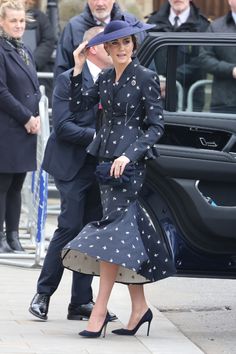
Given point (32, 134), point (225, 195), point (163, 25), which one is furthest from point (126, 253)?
point (163, 25)

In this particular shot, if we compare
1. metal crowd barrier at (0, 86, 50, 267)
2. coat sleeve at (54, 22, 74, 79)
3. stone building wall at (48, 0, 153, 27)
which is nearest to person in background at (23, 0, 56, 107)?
metal crowd barrier at (0, 86, 50, 267)

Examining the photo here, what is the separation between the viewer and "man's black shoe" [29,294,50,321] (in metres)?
7.40

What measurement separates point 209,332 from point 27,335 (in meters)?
1.14

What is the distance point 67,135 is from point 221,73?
0.98m

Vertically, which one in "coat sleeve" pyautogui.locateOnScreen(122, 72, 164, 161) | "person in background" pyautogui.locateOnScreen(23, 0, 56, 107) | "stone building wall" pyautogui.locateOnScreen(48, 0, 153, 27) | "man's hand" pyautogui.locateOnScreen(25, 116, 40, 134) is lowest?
"stone building wall" pyautogui.locateOnScreen(48, 0, 153, 27)

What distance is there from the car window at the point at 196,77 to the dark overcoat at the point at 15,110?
7.54ft

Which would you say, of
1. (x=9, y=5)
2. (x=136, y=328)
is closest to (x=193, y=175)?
(x=136, y=328)

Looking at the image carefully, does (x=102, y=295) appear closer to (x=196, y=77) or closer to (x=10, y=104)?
(x=196, y=77)

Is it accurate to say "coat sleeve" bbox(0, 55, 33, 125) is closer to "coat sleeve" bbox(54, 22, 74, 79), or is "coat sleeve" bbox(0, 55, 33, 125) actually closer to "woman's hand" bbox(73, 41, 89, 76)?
"coat sleeve" bbox(54, 22, 74, 79)

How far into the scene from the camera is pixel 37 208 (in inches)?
379

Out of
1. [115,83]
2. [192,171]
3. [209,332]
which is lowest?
[209,332]

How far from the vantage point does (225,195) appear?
282 inches

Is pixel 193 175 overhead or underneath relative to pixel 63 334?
overhead

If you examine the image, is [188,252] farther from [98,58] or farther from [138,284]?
[98,58]
